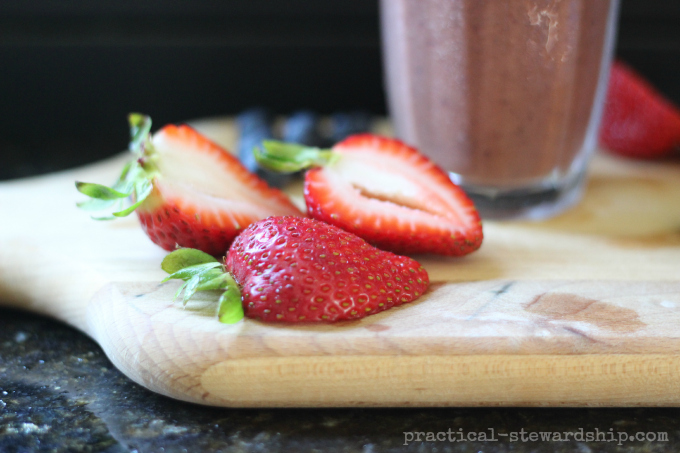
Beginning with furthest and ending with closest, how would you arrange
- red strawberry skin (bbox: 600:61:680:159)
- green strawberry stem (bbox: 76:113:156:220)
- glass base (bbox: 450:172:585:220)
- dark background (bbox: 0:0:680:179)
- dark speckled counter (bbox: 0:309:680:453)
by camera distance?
dark background (bbox: 0:0:680:179) < red strawberry skin (bbox: 600:61:680:159) < glass base (bbox: 450:172:585:220) < green strawberry stem (bbox: 76:113:156:220) < dark speckled counter (bbox: 0:309:680:453)

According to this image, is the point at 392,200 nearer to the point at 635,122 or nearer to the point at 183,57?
the point at 635,122

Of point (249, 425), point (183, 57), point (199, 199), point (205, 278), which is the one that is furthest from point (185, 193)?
point (183, 57)

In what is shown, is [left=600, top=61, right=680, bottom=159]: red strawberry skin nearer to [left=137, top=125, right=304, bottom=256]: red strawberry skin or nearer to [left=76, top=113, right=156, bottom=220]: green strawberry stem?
[left=137, top=125, right=304, bottom=256]: red strawberry skin

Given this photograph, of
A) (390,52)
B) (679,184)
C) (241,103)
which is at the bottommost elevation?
(679,184)

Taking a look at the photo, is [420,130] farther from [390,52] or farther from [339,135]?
[339,135]

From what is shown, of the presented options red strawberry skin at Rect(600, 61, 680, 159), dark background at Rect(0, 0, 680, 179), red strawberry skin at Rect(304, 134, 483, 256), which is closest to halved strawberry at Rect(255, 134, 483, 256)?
red strawberry skin at Rect(304, 134, 483, 256)

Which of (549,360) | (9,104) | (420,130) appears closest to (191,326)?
(549,360)
